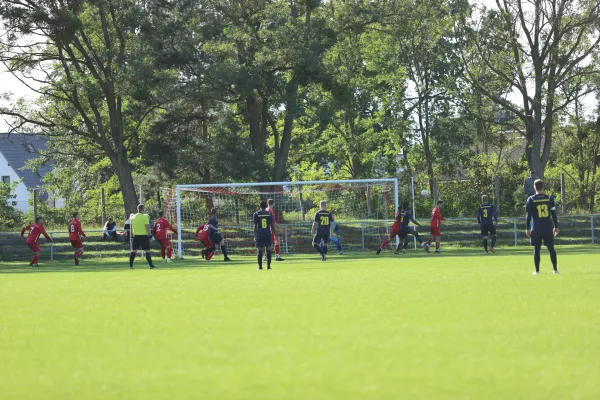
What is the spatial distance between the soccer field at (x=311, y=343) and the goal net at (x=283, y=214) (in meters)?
23.3

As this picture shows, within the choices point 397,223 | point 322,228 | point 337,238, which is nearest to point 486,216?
point 397,223

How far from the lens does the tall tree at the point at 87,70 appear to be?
37688 mm

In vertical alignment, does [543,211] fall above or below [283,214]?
below

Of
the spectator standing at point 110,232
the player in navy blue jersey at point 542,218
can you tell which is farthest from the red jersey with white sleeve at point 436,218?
the spectator standing at point 110,232

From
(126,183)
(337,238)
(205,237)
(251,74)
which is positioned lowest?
(337,238)

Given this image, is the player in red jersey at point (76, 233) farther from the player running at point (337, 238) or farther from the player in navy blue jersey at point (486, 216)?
the player in navy blue jersey at point (486, 216)

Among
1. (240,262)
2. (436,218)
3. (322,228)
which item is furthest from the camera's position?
(436,218)

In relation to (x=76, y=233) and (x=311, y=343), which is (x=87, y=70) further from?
(x=311, y=343)

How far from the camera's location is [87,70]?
42.7m

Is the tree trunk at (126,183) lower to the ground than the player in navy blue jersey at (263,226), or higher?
higher

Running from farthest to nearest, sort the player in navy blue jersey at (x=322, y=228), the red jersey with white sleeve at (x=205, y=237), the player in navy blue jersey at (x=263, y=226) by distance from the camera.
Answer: the red jersey with white sleeve at (x=205, y=237) → the player in navy blue jersey at (x=322, y=228) → the player in navy blue jersey at (x=263, y=226)

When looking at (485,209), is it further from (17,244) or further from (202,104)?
(17,244)

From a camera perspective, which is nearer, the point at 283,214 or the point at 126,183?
the point at 283,214

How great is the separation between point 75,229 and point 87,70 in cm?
1166
